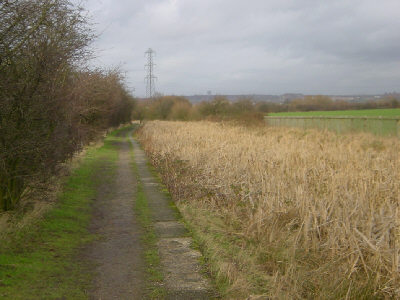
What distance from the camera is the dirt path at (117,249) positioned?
5.07 metres

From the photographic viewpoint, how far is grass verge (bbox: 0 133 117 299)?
4.95 meters

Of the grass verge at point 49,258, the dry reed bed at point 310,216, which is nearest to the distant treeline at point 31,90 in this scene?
the grass verge at point 49,258

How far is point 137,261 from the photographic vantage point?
19.7 ft

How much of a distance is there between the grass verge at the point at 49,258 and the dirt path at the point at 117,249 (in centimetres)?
19

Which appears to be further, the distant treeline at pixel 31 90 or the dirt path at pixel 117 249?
the distant treeline at pixel 31 90

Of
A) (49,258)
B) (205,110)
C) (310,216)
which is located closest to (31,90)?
(49,258)

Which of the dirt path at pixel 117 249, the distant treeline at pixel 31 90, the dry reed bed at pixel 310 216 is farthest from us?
the distant treeline at pixel 31 90

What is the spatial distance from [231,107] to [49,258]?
3628 cm

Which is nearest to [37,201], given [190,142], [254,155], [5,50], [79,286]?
[5,50]

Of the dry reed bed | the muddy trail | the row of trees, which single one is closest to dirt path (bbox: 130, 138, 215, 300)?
the muddy trail

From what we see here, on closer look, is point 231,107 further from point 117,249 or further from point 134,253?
point 134,253

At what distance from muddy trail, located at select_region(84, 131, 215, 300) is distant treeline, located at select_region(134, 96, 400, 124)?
1109 inches

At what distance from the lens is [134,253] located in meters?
6.39

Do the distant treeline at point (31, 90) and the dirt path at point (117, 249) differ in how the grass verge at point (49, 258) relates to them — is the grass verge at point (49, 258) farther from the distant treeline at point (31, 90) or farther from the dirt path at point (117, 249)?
the distant treeline at point (31, 90)
